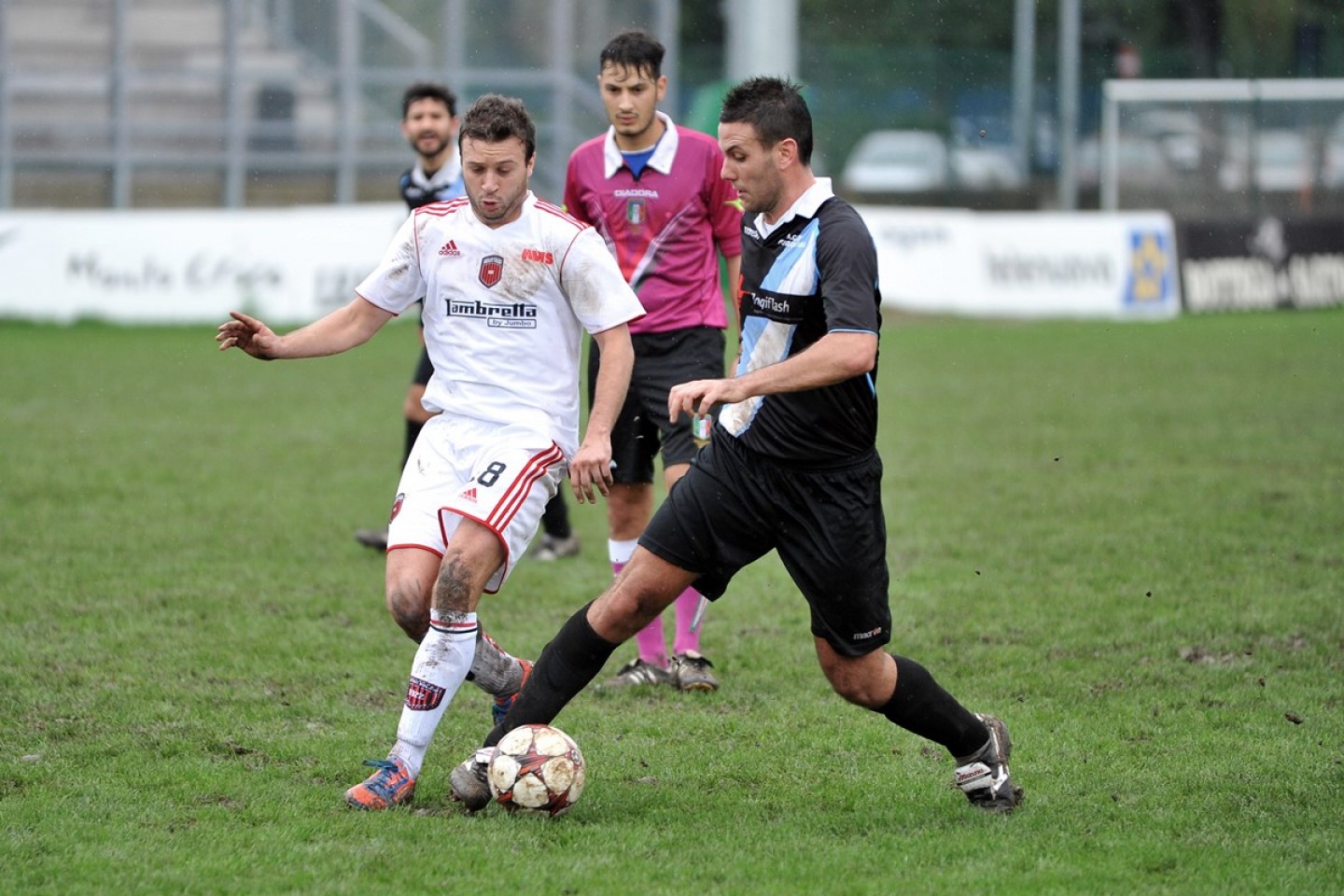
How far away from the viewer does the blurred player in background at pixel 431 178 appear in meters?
8.73

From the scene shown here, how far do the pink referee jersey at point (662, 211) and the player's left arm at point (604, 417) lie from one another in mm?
1404

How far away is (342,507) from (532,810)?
559cm

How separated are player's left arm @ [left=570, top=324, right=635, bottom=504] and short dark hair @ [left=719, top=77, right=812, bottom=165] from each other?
2.94 feet

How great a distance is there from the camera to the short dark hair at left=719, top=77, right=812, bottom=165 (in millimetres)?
4750

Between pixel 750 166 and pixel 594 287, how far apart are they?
2.69ft

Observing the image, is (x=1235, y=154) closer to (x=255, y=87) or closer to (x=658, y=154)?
(x=255, y=87)

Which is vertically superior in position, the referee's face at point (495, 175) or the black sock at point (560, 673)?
the referee's face at point (495, 175)

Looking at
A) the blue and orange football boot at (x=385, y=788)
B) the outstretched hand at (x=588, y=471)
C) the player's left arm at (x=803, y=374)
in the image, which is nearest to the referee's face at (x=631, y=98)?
the outstretched hand at (x=588, y=471)

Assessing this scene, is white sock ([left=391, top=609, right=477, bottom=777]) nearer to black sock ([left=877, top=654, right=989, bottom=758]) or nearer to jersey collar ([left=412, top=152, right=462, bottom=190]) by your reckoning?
black sock ([left=877, top=654, right=989, bottom=758])

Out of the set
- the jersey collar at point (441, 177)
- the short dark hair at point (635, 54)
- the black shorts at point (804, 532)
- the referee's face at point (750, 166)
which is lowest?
the black shorts at point (804, 532)

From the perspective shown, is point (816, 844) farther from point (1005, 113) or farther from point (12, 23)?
point (1005, 113)

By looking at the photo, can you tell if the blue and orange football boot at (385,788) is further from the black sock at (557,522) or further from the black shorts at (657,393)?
the black sock at (557,522)

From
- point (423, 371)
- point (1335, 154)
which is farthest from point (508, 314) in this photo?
point (1335, 154)

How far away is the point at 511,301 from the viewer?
5.39 m
